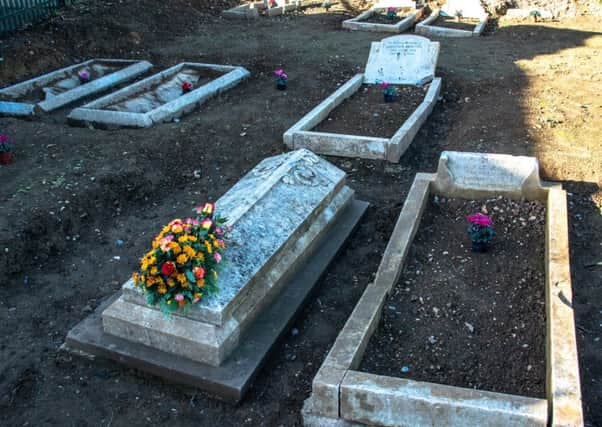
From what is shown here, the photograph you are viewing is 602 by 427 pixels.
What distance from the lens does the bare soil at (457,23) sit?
13109 mm

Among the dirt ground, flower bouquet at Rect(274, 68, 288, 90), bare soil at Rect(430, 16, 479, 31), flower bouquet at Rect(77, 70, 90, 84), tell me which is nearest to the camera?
the dirt ground

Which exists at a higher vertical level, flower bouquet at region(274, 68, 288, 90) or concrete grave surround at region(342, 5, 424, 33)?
concrete grave surround at region(342, 5, 424, 33)

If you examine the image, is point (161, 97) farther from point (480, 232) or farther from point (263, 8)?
point (263, 8)

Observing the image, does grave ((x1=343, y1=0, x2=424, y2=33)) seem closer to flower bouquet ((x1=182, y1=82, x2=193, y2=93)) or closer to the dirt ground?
the dirt ground

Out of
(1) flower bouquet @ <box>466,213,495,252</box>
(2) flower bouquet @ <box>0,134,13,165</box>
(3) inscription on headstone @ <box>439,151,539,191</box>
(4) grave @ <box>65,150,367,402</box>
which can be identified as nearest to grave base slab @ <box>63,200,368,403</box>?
(4) grave @ <box>65,150,367,402</box>

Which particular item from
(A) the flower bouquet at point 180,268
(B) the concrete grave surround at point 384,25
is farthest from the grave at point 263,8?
(A) the flower bouquet at point 180,268

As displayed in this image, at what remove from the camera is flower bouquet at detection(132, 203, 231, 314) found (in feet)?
12.0

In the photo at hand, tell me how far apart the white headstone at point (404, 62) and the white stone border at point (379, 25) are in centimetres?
380

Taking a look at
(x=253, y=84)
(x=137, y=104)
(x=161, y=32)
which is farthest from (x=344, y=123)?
(x=161, y=32)

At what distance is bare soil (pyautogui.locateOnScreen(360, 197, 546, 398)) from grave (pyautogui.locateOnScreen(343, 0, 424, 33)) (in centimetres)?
854

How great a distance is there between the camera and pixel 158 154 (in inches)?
Result: 280

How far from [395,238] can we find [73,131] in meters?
4.86

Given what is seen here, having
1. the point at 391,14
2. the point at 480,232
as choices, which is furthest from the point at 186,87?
the point at 391,14

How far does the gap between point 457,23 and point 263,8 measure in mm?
5192
